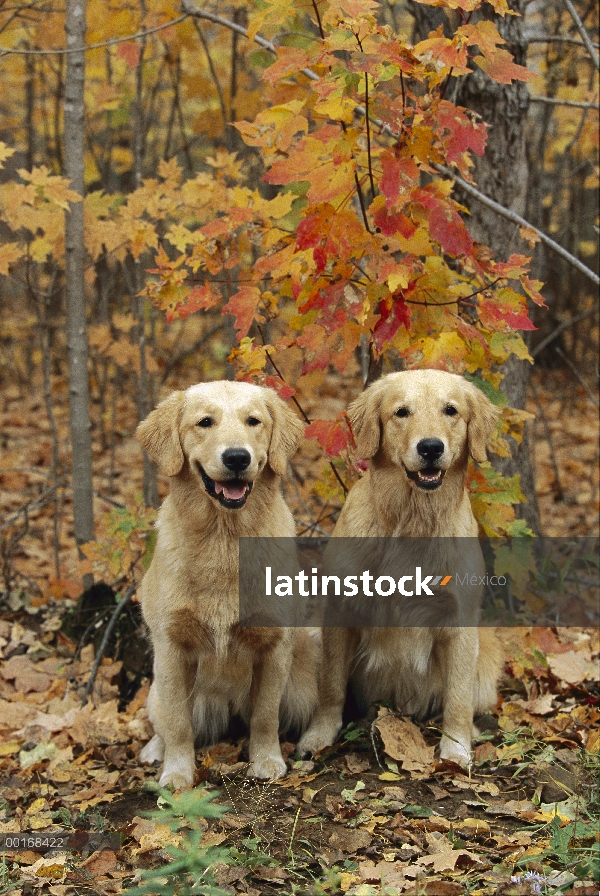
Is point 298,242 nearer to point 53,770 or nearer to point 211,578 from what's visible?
point 211,578

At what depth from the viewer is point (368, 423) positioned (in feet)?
11.9

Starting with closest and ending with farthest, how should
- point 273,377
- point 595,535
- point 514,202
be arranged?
point 273,377, point 514,202, point 595,535

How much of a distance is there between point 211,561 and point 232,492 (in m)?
0.33

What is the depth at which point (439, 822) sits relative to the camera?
9.96 feet

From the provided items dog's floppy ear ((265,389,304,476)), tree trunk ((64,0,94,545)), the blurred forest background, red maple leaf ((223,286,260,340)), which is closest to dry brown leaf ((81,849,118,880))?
dog's floppy ear ((265,389,304,476))

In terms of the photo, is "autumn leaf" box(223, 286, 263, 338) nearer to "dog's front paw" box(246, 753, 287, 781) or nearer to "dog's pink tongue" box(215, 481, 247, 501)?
"dog's pink tongue" box(215, 481, 247, 501)

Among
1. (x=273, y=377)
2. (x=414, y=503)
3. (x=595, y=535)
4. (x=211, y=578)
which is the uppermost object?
(x=273, y=377)

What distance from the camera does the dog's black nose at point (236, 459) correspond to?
3217 mm

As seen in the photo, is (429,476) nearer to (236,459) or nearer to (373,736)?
(236,459)

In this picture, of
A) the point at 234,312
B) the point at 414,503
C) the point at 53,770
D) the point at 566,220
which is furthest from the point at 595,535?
the point at 566,220

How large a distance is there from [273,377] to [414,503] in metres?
0.87

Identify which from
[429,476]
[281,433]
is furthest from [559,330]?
[281,433]

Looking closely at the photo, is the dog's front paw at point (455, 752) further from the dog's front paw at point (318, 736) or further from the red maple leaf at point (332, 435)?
the red maple leaf at point (332, 435)

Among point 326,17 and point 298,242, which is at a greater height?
point 326,17
